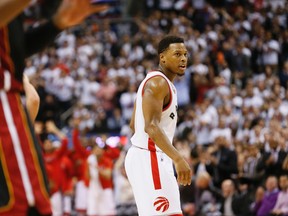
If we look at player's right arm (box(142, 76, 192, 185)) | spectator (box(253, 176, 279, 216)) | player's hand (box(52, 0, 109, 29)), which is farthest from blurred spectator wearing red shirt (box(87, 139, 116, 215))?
player's hand (box(52, 0, 109, 29))

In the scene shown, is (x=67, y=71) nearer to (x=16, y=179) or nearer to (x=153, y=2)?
(x=153, y=2)

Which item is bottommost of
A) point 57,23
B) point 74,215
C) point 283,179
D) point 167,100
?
point 74,215

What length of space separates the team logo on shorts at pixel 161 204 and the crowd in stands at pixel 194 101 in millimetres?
6011

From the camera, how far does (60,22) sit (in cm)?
309

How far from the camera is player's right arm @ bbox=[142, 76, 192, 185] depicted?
5.93 metres

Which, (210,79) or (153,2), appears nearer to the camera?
(210,79)

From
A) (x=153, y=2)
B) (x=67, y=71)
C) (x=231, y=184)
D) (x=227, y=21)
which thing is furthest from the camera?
(x=153, y=2)

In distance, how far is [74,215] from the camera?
16.4 metres

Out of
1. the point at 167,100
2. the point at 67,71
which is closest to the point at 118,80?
the point at 67,71

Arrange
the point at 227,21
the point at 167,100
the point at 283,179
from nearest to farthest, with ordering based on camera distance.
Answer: the point at 167,100 → the point at 283,179 → the point at 227,21

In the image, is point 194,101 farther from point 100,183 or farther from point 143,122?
point 143,122

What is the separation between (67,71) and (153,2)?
5.84 meters

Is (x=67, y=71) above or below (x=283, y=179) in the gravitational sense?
below

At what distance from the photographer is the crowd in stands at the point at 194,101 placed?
13391 mm
